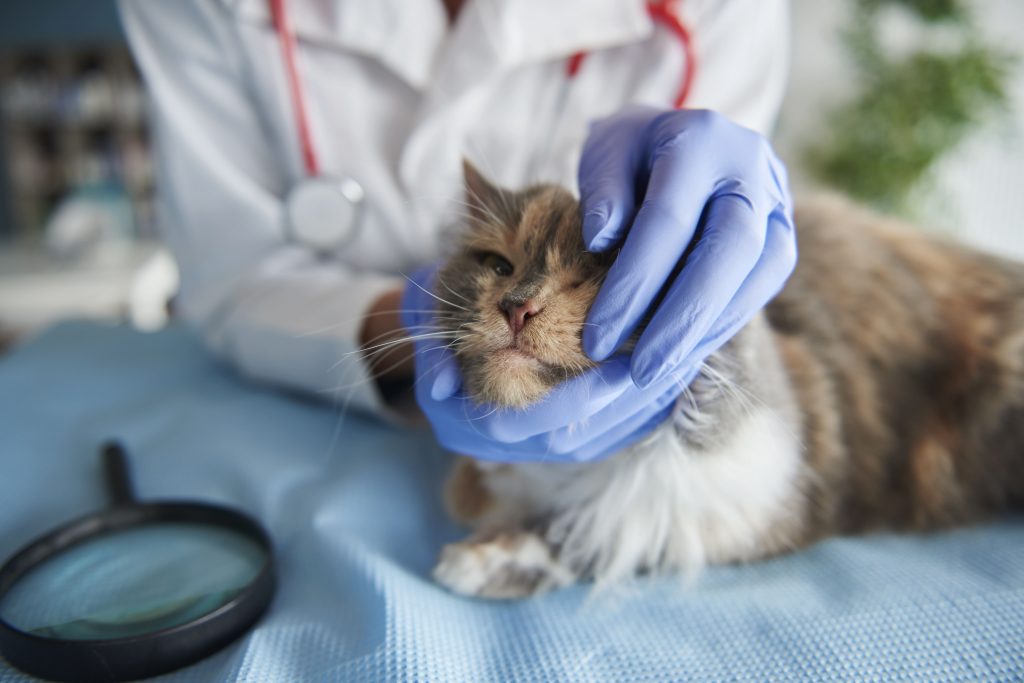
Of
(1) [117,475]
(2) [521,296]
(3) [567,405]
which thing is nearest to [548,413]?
(3) [567,405]

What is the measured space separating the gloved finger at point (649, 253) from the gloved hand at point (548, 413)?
48 mm

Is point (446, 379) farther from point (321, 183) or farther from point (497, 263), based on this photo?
point (321, 183)

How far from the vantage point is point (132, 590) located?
775 millimetres

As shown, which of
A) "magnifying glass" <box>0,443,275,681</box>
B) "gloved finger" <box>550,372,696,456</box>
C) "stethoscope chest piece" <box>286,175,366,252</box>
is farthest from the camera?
"stethoscope chest piece" <box>286,175,366,252</box>

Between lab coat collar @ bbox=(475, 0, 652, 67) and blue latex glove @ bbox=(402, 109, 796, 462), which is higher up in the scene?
lab coat collar @ bbox=(475, 0, 652, 67)

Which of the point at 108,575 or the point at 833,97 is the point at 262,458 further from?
the point at 833,97

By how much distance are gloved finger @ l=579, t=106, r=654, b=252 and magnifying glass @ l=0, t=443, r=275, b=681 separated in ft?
1.77

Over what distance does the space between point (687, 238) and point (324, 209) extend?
811 millimetres

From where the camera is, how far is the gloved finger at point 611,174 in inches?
28.5

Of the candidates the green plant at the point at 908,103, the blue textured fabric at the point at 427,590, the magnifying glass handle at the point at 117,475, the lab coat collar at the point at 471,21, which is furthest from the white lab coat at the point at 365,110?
the green plant at the point at 908,103

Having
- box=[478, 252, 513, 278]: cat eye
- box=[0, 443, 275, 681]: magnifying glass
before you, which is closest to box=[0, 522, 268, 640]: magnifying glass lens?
box=[0, 443, 275, 681]: magnifying glass

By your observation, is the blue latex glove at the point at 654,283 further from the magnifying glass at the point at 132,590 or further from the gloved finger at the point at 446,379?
the magnifying glass at the point at 132,590

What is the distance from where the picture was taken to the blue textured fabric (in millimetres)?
675

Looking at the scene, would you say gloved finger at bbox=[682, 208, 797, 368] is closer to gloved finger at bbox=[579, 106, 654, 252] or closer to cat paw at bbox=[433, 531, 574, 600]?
gloved finger at bbox=[579, 106, 654, 252]
